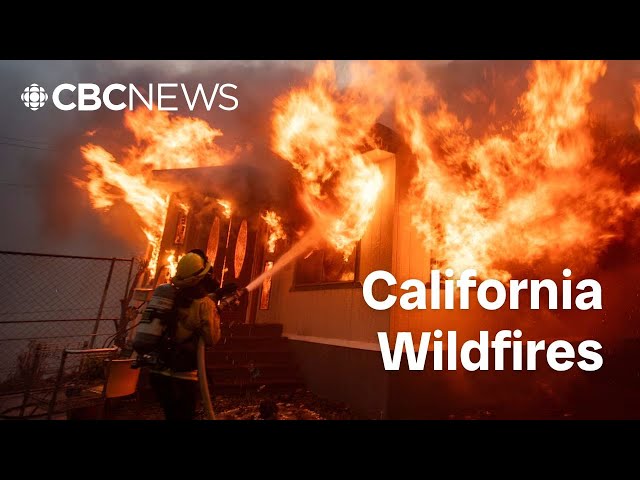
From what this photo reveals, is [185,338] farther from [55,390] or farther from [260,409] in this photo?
[260,409]

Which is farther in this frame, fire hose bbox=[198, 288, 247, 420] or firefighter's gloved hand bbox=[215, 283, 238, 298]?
firefighter's gloved hand bbox=[215, 283, 238, 298]

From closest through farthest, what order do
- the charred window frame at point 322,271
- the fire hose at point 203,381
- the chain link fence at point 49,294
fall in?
the fire hose at point 203,381
the charred window frame at point 322,271
the chain link fence at point 49,294

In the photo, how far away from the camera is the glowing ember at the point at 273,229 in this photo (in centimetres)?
947

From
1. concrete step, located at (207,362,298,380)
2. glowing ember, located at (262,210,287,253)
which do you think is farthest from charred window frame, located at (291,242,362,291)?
concrete step, located at (207,362,298,380)

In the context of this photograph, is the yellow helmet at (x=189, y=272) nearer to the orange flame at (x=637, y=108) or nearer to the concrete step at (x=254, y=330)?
the concrete step at (x=254, y=330)

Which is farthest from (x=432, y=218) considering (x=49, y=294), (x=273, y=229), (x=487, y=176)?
(x=49, y=294)

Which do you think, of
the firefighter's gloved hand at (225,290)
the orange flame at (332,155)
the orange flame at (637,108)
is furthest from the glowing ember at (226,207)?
the orange flame at (637,108)

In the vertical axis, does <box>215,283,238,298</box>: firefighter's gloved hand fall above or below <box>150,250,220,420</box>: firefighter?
above

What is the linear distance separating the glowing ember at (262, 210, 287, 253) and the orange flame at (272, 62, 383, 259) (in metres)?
1.28

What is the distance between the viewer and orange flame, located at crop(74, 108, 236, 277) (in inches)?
398

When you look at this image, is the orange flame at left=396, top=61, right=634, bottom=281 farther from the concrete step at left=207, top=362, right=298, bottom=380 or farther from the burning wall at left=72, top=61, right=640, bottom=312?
the concrete step at left=207, top=362, right=298, bottom=380

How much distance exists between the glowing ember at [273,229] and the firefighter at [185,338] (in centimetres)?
530

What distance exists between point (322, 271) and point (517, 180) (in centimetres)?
473

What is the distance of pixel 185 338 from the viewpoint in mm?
3961
